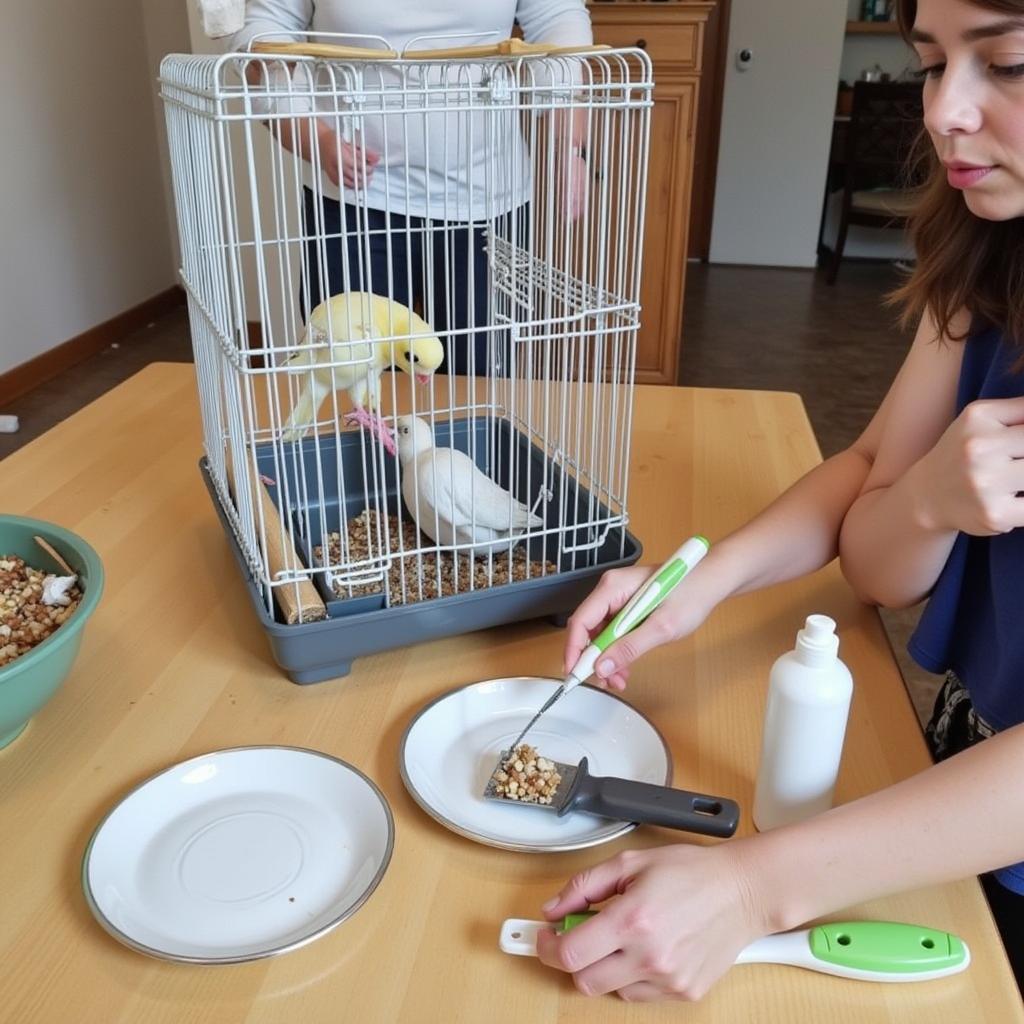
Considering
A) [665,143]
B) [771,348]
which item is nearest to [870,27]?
[771,348]

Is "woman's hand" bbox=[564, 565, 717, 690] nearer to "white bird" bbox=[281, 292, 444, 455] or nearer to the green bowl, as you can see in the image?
"white bird" bbox=[281, 292, 444, 455]

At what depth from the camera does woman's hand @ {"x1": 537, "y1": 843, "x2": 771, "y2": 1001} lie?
502mm

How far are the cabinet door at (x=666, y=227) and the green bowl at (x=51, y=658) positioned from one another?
2453 mm

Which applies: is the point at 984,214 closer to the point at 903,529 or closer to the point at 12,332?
the point at 903,529

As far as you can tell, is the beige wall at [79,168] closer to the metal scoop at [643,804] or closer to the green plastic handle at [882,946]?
the metal scoop at [643,804]

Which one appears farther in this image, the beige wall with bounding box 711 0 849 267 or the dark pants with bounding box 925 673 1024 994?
the beige wall with bounding box 711 0 849 267

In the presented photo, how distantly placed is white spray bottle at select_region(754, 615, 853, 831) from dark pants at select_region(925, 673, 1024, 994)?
0.18m

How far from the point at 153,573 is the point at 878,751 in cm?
65

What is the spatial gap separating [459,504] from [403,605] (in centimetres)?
11

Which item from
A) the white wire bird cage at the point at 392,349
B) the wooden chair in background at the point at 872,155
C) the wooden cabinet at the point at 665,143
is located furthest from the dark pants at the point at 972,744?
the wooden chair in background at the point at 872,155

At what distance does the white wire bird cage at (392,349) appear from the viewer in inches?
28.0

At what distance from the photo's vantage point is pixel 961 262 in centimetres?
81

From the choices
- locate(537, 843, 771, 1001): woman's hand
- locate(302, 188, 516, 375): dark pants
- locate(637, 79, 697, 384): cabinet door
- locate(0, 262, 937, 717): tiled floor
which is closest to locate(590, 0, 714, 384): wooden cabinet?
locate(637, 79, 697, 384): cabinet door

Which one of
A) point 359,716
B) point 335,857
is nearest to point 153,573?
point 359,716
